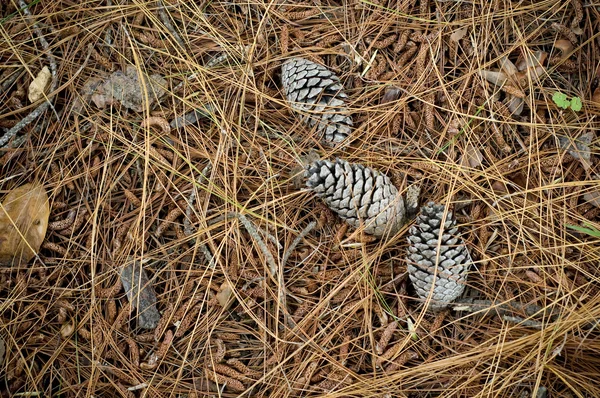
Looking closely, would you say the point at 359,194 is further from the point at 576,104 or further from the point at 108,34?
the point at 108,34

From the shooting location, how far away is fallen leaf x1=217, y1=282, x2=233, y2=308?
6.37 feet

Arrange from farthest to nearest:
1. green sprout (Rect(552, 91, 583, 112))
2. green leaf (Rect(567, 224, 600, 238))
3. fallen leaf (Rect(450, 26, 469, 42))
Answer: fallen leaf (Rect(450, 26, 469, 42)) < green sprout (Rect(552, 91, 583, 112)) < green leaf (Rect(567, 224, 600, 238))

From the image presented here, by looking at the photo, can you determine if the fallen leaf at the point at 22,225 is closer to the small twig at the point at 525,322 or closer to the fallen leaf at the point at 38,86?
the fallen leaf at the point at 38,86

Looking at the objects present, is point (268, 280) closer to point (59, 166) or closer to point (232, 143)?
point (232, 143)

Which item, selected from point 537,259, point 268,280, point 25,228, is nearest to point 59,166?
point 25,228

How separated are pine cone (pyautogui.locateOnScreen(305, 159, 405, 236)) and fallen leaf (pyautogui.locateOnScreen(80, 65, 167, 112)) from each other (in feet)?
2.33

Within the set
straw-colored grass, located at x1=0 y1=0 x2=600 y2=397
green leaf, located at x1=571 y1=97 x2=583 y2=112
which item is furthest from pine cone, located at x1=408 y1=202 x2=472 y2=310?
green leaf, located at x1=571 y1=97 x2=583 y2=112

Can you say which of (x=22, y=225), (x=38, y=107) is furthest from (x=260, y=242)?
(x=38, y=107)

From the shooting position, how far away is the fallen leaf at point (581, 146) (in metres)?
1.91

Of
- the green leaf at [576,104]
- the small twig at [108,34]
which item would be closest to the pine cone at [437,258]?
the green leaf at [576,104]

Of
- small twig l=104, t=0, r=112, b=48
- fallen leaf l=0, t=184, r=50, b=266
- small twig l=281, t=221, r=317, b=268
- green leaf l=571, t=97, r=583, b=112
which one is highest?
small twig l=104, t=0, r=112, b=48

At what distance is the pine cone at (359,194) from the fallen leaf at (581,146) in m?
0.64

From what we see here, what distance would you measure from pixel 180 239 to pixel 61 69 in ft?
2.72

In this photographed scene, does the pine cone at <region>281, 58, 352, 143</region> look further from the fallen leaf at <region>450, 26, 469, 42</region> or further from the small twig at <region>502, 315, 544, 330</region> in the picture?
the small twig at <region>502, 315, 544, 330</region>
